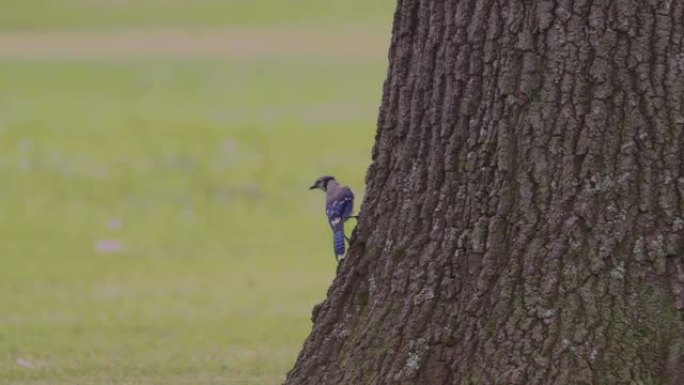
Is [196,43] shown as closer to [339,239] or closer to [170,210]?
[170,210]

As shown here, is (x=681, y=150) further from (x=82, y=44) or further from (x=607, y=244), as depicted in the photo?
(x=82, y=44)

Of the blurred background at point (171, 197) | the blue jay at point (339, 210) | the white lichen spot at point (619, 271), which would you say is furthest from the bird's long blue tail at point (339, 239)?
the white lichen spot at point (619, 271)

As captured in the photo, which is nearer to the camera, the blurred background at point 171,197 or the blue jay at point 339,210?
the blue jay at point 339,210

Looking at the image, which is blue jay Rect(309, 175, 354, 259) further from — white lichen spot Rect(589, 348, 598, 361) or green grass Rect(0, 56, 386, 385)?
white lichen spot Rect(589, 348, 598, 361)

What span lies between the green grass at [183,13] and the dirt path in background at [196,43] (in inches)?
101

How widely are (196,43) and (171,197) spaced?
11074mm

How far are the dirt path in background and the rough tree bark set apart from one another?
18.3 meters

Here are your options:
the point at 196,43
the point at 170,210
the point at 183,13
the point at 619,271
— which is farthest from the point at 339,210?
the point at 183,13

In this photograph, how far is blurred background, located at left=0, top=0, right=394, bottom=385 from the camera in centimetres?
864

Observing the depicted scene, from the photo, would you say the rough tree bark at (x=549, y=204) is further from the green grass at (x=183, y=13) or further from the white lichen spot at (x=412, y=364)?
the green grass at (x=183, y=13)

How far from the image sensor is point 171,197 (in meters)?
15.2

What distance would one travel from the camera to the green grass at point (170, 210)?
848cm

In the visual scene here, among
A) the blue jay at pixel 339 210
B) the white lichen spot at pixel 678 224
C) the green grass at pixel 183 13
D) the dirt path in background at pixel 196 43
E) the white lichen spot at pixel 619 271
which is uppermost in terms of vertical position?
the green grass at pixel 183 13

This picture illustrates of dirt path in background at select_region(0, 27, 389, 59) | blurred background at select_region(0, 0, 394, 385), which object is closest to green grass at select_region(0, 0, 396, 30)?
dirt path in background at select_region(0, 27, 389, 59)
